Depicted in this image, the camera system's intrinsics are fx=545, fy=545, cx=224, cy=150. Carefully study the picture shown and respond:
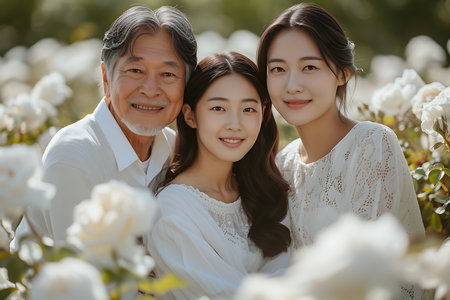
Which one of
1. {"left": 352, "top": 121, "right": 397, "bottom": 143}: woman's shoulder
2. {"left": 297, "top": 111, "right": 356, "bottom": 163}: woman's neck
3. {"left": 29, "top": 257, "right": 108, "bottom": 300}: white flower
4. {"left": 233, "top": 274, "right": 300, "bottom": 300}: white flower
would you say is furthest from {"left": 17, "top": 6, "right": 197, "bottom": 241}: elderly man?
{"left": 233, "top": 274, "right": 300, "bottom": 300}: white flower

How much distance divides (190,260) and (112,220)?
4.11 ft

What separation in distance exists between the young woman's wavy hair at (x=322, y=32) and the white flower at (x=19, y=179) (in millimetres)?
1865

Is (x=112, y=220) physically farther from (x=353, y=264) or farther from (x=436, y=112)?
(x=436, y=112)

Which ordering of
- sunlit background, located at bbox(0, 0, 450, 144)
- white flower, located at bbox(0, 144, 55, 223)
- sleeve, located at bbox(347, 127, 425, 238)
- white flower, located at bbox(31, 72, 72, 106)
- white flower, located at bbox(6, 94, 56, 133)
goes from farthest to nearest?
sunlit background, located at bbox(0, 0, 450, 144) < white flower, located at bbox(31, 72, 72, 106) < white flower, located at bbox(6, 94, 56, 133) < sleeve, located at bbox(347, 127, 425, 238) < white flower, located at bbox(0, 144, 55, 223)

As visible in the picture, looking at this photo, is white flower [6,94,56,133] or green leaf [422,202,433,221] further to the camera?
white flower [6,94,56,133]

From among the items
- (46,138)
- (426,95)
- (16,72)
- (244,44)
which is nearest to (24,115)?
(46,138)

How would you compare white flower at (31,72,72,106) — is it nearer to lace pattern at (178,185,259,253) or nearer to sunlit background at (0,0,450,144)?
lace pattern at (178,185,259,253)

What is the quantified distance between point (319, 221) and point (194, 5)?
1217 centimetres

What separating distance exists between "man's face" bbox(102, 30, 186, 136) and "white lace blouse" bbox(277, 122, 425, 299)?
0.88m

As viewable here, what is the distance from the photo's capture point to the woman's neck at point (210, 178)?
114 inches

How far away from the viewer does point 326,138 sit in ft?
10.0

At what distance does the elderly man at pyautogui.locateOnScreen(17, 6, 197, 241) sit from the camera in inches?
116

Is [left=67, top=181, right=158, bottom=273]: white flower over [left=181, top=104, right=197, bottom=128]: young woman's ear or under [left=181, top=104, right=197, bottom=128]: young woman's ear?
over

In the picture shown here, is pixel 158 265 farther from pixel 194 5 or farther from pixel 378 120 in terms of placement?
pixel 194 5
